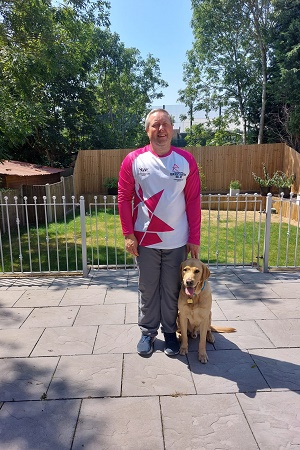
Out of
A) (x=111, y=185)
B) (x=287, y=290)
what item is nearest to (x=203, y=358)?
(x=287, y=290)

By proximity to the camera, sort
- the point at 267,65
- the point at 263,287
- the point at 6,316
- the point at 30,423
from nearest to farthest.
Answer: the point at 30,423 → the point at 6,316 → the point at 263,287 → the point at 267,65

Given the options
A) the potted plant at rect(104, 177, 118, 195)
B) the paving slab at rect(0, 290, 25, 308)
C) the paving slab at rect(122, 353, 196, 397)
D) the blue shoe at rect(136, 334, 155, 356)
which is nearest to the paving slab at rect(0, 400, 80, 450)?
the paving slab at rect(122, 353, 196, 397)

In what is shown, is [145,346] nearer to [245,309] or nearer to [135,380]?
[135,380]

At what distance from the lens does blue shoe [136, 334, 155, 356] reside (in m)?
2.80

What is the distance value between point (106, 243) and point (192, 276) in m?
2.63

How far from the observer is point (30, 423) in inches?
81.7

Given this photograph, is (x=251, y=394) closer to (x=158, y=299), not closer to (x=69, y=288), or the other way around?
(x=158, y=299)

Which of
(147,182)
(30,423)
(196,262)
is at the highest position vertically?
(147,182)

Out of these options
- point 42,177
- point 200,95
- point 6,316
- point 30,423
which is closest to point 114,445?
point 30,423

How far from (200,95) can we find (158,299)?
2002cm

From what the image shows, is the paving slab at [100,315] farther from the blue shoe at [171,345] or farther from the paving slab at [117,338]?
the blue shoe at [171,345]

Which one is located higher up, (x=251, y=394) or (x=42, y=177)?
(x=42, y=177)

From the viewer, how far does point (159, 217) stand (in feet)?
8.54

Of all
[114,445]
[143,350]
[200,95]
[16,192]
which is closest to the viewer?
[114,445]
